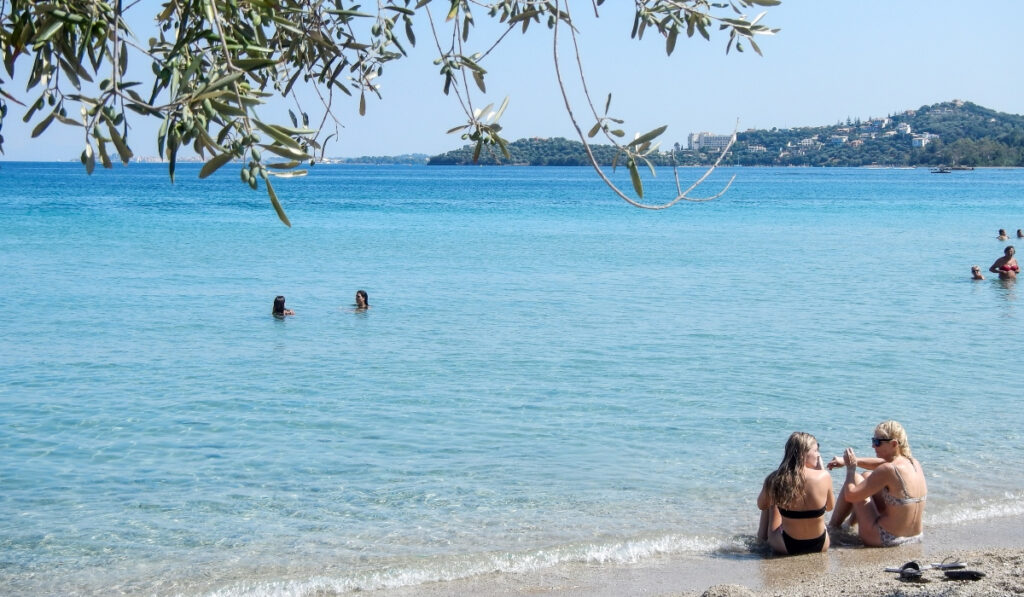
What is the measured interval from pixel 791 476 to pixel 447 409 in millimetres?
5328

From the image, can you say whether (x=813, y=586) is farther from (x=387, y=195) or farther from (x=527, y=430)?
(x=387, y=195)

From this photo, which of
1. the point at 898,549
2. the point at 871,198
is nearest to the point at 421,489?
the point at 898,549

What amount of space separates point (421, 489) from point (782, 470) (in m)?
3.22

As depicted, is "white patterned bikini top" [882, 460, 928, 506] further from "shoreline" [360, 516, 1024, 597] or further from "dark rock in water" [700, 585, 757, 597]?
"dark rock in water" [700, 585, 757, 597]

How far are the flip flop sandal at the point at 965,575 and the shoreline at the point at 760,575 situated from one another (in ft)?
0.15

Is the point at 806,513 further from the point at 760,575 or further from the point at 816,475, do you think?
the point at 760,575

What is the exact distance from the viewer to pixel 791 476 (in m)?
7.36

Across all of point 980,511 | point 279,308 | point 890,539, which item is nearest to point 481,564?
point 890,539

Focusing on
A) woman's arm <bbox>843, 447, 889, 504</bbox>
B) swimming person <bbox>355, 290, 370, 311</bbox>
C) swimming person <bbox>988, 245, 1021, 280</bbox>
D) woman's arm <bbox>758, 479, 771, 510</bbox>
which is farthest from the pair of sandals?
swimming person <bbox>988, 245, 1021, 280</bbox>

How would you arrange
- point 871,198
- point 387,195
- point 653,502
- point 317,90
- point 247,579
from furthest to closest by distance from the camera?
point 387,195 → point 871,198 → point 653,502 → point 247,579 → point 317,90

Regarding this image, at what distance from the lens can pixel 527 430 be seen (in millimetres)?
10867

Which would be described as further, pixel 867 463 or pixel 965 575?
pixel 867 463

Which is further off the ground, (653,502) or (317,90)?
(317,90)

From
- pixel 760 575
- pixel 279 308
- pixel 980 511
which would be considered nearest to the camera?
pixel 760 575
